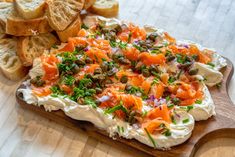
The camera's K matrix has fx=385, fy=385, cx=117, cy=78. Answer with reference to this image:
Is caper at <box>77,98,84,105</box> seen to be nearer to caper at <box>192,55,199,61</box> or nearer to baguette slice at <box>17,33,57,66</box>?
baguette slice at <box>17,33,57,66</box>

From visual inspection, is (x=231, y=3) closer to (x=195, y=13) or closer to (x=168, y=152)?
(x=195, y=13)

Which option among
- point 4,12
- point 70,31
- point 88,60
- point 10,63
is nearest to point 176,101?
point 88,60

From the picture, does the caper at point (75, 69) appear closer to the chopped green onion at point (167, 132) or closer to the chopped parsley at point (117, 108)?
the chopped parsley at point (117, 108)

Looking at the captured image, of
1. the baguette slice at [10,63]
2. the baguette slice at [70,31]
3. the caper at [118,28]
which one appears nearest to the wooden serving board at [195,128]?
the baguette slice at [10,63]

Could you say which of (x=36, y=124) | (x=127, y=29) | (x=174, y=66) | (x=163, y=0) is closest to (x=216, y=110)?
(x=174, y=66)

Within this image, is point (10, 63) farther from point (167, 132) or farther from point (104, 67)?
point (167, 132)
